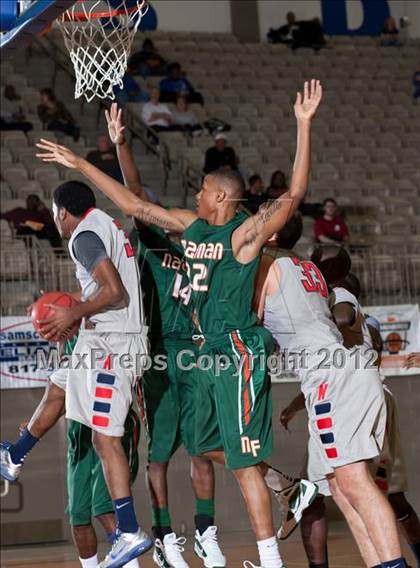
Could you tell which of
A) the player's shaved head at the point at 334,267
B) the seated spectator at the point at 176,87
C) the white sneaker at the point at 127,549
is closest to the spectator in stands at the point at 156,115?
the seated spectator at the point at 176,87

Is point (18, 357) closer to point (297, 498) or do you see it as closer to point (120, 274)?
point (120, 274)

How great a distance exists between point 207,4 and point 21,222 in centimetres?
974

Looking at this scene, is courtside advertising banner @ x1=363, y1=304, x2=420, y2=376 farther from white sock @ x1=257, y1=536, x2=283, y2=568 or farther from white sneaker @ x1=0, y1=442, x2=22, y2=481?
white sock @ x1=257, y1=536, x2=283, y2=568

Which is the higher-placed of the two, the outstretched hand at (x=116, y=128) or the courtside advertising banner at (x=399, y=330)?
the outstretched hand at (x=116, y=128)

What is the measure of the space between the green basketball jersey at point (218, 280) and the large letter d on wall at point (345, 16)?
1635 centimetres

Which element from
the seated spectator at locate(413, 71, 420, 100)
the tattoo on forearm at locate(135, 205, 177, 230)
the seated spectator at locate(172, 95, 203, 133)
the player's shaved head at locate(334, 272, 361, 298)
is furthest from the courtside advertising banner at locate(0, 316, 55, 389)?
the seated spectator at locate(413, 71, 420, 100)

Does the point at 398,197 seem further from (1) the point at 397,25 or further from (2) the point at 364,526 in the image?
(2) the point at 364,526

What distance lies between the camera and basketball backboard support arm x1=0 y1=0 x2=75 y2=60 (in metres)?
6.60

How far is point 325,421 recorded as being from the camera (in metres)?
6.32

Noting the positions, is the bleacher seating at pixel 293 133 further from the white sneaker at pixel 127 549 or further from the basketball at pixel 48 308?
the white sneaker at pixel 127 549

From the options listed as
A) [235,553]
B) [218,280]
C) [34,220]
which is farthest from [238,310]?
[34,220]

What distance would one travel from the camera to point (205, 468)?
7.35 metres

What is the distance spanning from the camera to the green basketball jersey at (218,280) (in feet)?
21.0

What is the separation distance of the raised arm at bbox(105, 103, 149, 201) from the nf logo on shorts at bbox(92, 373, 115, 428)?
48.5 inches
